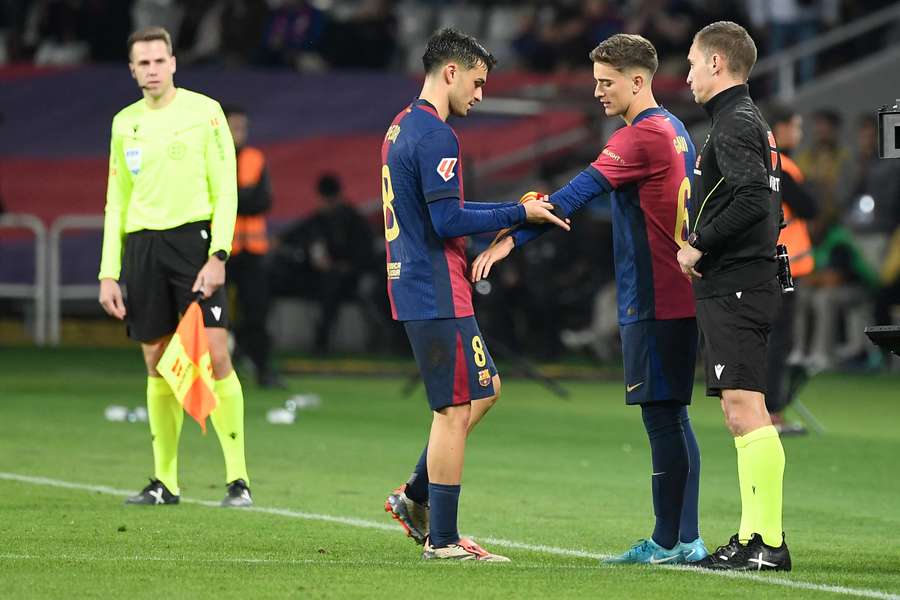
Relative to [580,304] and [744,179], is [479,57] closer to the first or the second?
[744,179]

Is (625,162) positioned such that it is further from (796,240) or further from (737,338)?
(796,240)

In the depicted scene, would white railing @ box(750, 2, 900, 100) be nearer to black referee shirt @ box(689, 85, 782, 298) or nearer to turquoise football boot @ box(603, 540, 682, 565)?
black referee shirt @ box(689, 85, 782, 298)

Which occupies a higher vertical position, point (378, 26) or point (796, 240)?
point (378, 26)

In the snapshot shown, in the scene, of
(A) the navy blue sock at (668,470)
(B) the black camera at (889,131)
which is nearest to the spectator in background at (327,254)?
(A) the navy blue sock at (668,470)

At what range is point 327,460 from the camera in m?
12.1

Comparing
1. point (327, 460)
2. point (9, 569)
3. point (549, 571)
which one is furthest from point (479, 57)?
point (327, 460)

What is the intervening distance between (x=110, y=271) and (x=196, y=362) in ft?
2.39

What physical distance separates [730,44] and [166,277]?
354cm

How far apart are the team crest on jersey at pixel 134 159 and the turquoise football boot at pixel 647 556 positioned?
11.5 feet

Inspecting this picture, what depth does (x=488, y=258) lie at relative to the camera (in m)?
7.62

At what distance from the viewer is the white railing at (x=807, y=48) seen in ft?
79.3

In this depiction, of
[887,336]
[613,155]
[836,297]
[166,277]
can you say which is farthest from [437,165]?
[836,297]

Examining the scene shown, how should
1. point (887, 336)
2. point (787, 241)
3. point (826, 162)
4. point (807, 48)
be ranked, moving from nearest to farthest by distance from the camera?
point (887, 336), point (787, 241), point (826, 162), point (807, 48)

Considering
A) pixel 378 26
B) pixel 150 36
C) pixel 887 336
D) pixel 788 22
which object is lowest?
pixel 887 336
